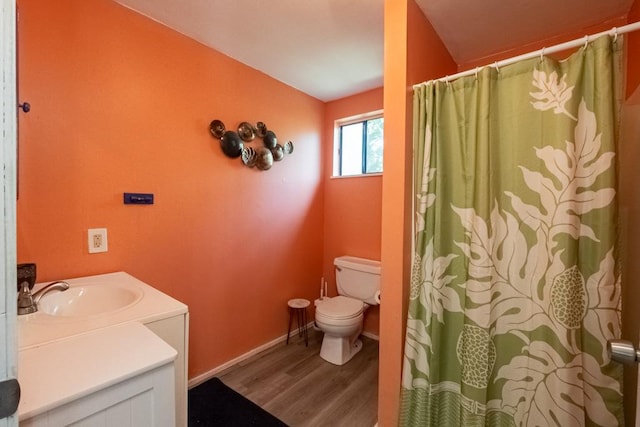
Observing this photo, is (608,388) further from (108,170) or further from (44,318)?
(108,170)

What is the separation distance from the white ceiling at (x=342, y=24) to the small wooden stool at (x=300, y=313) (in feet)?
6.61

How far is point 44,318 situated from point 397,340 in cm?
144

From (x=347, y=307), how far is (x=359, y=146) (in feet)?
5.07

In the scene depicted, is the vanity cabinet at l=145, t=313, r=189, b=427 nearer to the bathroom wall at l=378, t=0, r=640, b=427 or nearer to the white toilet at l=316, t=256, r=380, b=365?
the bathroom wall at l=378, t=0, r=640, b=427

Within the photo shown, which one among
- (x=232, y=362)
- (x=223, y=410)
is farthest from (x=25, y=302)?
(x=232, y=362)

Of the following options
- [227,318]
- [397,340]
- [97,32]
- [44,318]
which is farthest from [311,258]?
[97,32]

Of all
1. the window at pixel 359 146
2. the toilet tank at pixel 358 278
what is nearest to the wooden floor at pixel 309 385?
the toilet tank at pixel 358 278

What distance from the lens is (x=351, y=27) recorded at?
1.66m

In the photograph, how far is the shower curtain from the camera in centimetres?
95

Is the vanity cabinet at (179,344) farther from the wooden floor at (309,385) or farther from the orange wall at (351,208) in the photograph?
the orange wall at (351,208)

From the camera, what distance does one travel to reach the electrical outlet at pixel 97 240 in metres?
1.43

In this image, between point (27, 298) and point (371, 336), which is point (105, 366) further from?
point (371, 336)

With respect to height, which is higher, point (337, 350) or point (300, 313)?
point (300, 313)

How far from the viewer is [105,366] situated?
28.4 inches
